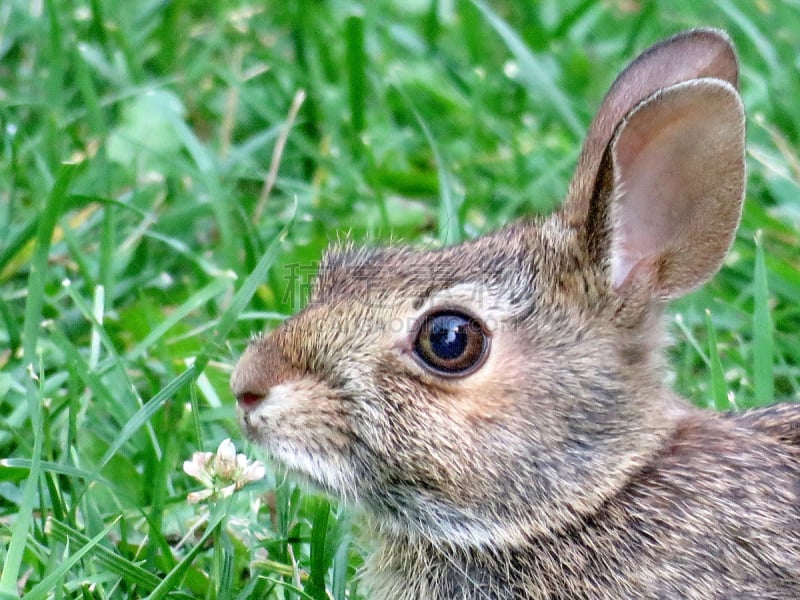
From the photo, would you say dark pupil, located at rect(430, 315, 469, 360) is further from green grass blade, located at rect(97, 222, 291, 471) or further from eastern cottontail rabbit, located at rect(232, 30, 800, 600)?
green grass blade, located at rect(97, 222, 291, 471)

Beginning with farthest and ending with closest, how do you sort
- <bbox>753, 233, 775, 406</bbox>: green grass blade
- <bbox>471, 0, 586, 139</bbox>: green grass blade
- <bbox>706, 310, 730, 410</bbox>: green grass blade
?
<bbox>471, 0, 586, 139</bbox>: green grass blade → <bbox>753, 233, 775, 406</bbox>: green grass blade → <bbox>706, 310, 730, 410</bbox>: green grass blade

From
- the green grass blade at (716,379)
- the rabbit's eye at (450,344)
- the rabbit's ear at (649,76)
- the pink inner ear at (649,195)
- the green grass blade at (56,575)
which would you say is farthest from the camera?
the green grass blade at (716,379)

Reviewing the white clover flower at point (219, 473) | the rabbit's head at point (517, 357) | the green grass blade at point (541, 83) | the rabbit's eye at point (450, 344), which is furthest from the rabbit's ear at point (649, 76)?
the green grass blade at point (541, 83)

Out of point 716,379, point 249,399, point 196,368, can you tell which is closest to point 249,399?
point 249,399

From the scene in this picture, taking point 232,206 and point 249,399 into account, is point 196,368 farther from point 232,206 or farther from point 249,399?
point 232,206

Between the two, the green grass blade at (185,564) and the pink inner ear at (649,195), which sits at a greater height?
the pink inner ear at (649,195)

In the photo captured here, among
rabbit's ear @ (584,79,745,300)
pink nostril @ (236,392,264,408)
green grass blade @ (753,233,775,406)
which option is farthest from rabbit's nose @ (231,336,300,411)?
green grass blade @ (753,233,775,406)

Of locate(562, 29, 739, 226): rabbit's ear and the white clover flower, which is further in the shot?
locate(562, 29, 739, 226): rabbit's ear

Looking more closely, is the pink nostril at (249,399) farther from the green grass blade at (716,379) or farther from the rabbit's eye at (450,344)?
the green grass blade at (716,379)

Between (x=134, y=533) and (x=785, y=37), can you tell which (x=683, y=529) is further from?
(x=785, y=37)
